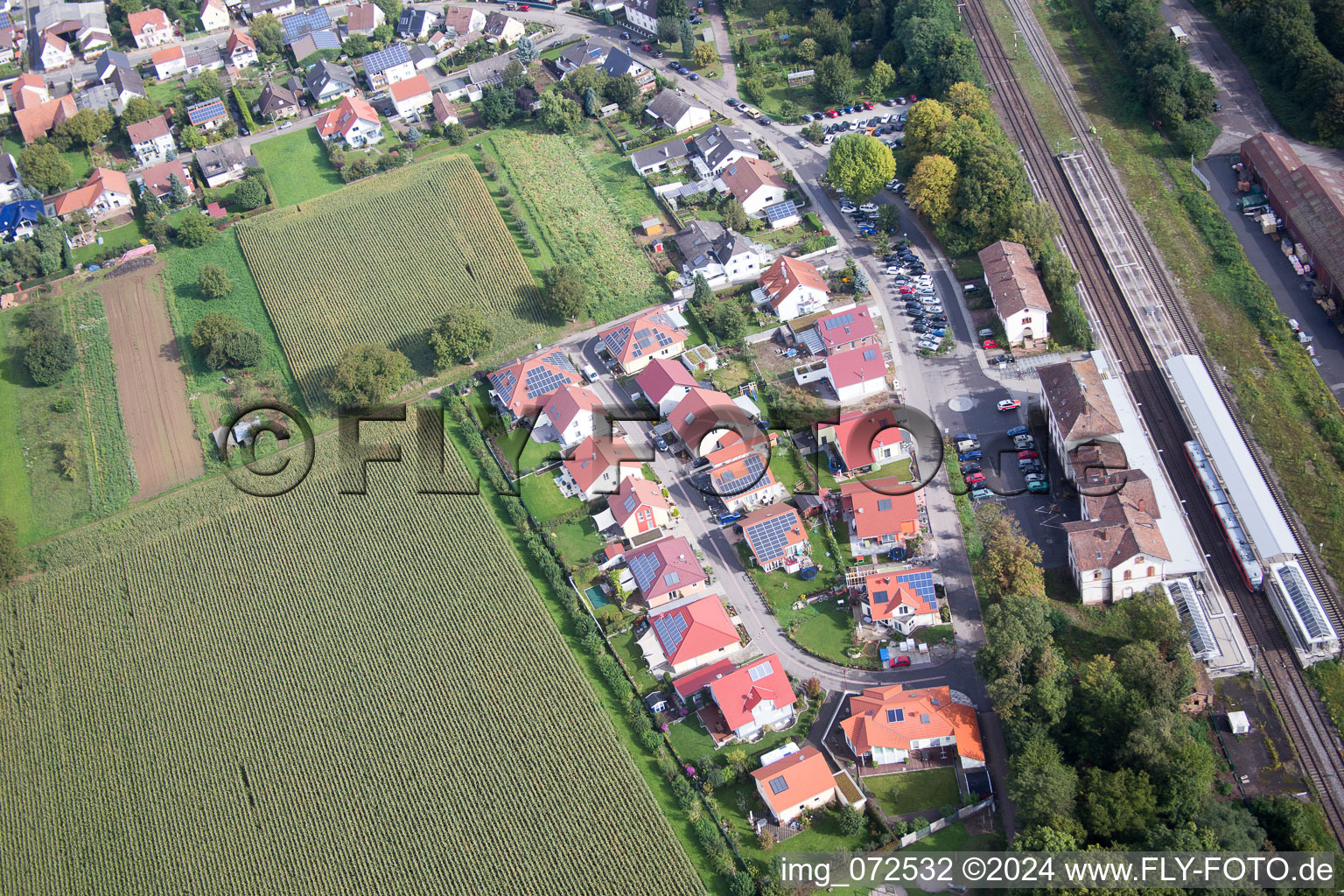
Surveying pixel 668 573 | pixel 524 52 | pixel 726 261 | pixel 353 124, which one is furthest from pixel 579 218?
pixel 668 573

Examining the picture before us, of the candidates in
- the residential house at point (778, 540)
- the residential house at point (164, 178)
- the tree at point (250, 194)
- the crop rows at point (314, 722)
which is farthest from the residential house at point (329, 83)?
the residential house at point (778, 540)

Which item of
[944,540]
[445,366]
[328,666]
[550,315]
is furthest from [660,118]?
[328,666]

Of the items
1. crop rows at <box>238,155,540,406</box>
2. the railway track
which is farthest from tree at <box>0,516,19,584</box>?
the railway track

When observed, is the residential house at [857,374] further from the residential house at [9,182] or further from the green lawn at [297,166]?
the residential house at [9,182]

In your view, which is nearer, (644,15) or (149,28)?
(644,15)

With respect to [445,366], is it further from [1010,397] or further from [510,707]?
[1010,397]

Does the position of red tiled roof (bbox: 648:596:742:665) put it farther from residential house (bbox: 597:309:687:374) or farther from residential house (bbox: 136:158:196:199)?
residential house (bbox: 136:158:196:199)
